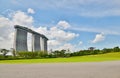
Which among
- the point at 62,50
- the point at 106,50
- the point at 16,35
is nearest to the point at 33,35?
the point at 16,35

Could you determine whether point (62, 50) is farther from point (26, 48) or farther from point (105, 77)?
point (105, 77)

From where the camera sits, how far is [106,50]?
128 meters

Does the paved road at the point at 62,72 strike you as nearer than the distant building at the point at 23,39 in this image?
Yes

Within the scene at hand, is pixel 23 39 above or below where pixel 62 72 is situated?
above

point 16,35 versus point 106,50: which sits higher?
point 16,35

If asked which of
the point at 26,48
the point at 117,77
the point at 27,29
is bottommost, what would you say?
the point at 117,77

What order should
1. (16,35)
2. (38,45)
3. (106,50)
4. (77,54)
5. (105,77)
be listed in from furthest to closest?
(38,45)
(16,35)
(106,50)
(77,54)
(105,77)

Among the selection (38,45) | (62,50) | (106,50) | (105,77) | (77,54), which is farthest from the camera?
(38,45)

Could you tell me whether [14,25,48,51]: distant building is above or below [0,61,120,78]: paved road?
above

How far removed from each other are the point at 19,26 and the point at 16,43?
13.1 m

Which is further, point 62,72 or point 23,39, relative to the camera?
point 23,39

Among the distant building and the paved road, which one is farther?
the distant building

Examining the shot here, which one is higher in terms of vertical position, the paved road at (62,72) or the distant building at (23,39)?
the distant building at (23,39)

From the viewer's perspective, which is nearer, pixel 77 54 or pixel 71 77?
pixel 71 77
